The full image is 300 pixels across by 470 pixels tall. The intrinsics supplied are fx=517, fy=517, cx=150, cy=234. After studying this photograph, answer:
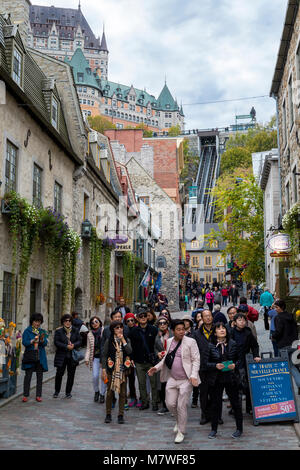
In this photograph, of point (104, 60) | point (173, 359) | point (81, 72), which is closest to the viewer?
point (173, 359)

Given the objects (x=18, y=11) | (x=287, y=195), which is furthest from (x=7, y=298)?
(x=287, y=195)

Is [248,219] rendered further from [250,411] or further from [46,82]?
[250,411]

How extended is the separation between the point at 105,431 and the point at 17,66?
9.65 m

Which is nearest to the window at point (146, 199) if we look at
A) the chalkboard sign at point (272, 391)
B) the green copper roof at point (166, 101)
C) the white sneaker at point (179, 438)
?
the chalkboard sign at point (272, 391)

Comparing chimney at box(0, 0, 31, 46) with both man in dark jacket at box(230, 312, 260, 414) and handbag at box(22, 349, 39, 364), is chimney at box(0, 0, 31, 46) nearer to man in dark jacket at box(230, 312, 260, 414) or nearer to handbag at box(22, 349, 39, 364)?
handbag at box(22, 349, 39, 364)

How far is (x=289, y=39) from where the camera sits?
49.9ft

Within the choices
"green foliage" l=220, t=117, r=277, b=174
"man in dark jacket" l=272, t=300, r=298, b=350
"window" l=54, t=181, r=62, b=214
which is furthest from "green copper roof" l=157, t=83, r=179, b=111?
"man in dark jacket" l=272, t=300, r=298, b=350

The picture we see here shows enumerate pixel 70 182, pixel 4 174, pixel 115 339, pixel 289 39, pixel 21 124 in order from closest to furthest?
pixel 115 339 → pixel 4 174 → pixel 21 124 → pixel 289 39 → pixel 70 182

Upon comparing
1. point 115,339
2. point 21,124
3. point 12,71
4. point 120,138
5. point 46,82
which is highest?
point 120,138

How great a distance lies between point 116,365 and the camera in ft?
25.2

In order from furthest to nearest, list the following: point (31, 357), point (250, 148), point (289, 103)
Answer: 1. point (250, 148)
2. point (289, 103)
3. point (31, 357)

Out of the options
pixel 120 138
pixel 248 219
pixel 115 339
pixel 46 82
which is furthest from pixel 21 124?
pixel 120 138

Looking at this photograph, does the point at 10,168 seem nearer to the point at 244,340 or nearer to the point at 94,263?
the point at 244,340

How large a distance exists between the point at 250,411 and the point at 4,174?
293 inches
